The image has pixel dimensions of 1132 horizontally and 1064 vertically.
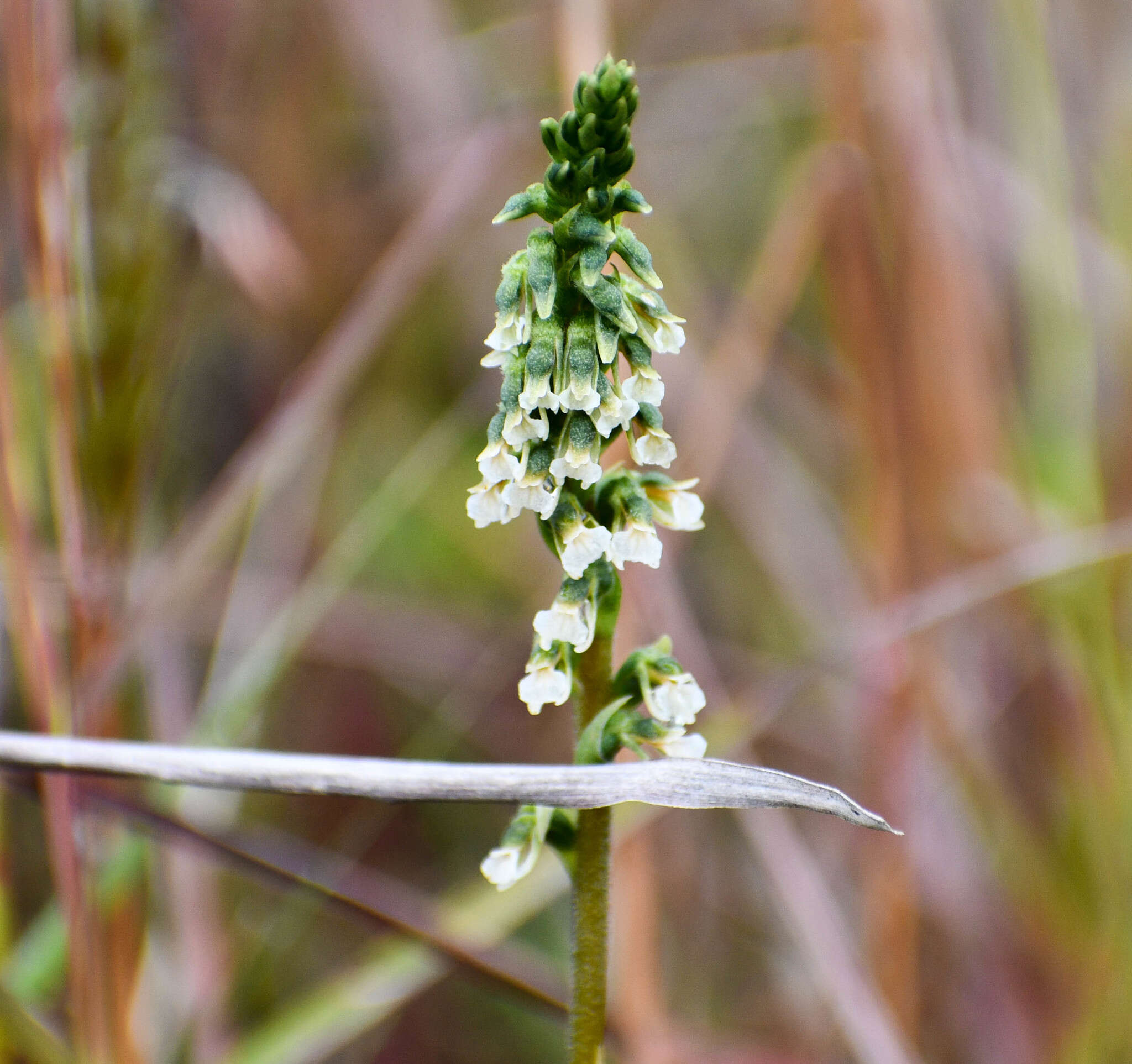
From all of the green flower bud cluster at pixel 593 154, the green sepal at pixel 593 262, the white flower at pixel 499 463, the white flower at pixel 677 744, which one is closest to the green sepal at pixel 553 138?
the green flower bud cluster at pixel 593 154

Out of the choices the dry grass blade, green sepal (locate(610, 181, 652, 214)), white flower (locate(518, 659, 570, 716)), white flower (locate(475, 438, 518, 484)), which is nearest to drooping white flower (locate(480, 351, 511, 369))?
white flower (locate(475, 438, 518, 484))

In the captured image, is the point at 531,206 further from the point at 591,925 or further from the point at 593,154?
the point at 591,925

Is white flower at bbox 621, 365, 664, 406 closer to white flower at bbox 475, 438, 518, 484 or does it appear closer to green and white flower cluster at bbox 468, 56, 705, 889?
green and white flower cluster at bbox 468, 56, 705, 889

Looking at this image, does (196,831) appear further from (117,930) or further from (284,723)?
(284,723)

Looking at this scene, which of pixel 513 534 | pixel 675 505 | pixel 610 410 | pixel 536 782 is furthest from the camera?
pixel 513 534

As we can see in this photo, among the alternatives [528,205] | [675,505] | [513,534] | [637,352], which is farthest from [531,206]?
[513,534]

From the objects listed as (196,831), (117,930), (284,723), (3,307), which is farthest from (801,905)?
(3,307)
